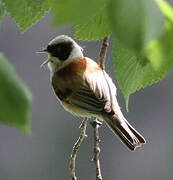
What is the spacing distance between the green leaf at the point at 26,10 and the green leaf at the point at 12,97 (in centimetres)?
31

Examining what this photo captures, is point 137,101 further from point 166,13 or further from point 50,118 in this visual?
point 166,13

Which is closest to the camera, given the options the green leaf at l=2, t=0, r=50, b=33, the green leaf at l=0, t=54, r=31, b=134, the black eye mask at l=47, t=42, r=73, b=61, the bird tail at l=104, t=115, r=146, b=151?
the green leaf at l=0, t=54, r=31, b=134

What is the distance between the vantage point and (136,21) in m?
0.49

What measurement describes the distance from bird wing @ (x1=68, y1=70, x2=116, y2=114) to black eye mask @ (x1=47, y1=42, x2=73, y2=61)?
40 cm

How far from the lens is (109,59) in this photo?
221 inches

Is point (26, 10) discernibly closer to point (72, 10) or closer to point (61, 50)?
point (72, 10)

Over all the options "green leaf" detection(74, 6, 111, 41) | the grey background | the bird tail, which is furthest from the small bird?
the grey background

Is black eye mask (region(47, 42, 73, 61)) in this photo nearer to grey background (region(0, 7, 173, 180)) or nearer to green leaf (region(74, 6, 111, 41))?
green leaf (region(74, 6, 111, 41))

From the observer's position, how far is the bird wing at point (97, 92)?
78.0 inches

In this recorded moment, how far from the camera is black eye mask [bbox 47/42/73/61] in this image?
2.46 m

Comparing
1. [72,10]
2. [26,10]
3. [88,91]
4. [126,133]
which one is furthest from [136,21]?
[88,91]

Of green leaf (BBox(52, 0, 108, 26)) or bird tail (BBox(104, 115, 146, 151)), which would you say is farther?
bird tail (BBox(104, 115, 146, 151))

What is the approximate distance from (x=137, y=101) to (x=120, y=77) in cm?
576

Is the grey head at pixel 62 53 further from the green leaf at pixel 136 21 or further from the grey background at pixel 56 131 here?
the grey background at pixel 56 131
